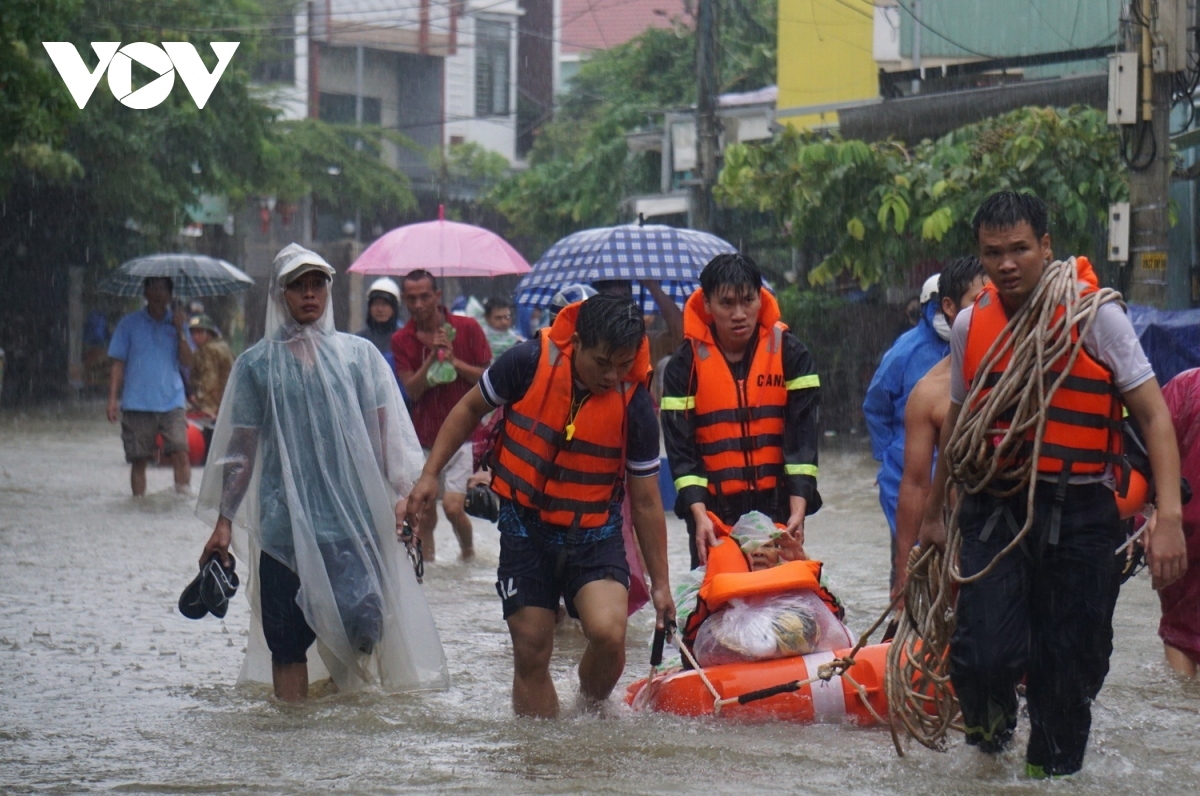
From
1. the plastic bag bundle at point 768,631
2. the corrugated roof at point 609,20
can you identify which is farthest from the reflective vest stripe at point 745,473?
the corrugated roof at point 609,20

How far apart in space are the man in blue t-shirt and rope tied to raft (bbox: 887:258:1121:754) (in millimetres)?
9606

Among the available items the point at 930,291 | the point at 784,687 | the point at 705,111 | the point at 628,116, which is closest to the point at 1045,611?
the point at 784,687

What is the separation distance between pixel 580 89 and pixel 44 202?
67.5 feet

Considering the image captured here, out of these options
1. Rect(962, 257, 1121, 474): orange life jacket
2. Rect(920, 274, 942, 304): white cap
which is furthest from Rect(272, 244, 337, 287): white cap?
Rect(962, 257, 1121, 474): orange life jacket

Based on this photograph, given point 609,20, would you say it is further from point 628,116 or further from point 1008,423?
point 1008,423

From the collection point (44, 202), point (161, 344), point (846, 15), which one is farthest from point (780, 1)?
point (161, 344)

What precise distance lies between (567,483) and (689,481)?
2.18 ft

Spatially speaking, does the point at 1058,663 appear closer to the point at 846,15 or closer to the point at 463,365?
the point at 463,365

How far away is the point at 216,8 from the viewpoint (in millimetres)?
26875

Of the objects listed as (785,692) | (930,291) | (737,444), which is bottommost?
(785,692)

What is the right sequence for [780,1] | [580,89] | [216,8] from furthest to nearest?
1. [580,89]
2. [216,8]
3. [780,1]

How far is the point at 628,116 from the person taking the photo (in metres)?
33.4

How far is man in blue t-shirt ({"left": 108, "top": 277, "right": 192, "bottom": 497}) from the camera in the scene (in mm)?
13289

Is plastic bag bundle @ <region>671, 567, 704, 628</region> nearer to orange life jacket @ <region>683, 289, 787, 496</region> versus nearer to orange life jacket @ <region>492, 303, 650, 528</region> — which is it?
orange life jacket @ <region>683, 289, 787, 496</region>
